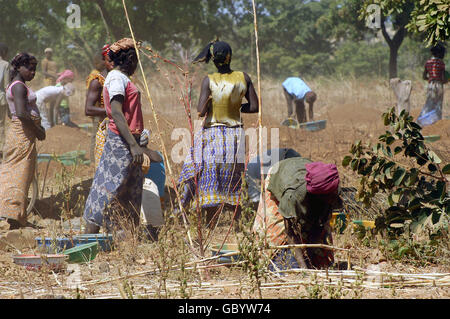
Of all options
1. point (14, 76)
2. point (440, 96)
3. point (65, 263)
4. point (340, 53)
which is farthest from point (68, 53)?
point (65, 263)

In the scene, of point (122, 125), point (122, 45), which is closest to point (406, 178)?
point (122, 125)

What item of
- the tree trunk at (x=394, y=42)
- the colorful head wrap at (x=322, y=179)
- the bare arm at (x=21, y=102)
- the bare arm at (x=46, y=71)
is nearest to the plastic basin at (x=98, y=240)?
the bare arm at (x=21, y=102)

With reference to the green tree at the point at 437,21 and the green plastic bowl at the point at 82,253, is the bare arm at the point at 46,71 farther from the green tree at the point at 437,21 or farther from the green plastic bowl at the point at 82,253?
the green tree at the point at 437,21

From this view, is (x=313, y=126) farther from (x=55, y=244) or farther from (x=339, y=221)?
(x=55, y=244)

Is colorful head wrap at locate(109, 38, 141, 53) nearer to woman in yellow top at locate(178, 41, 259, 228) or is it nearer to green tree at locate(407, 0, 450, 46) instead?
woman in yellow top at locate(178, 41, 259, 228)

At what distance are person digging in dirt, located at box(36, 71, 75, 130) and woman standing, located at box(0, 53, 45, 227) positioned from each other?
549cm

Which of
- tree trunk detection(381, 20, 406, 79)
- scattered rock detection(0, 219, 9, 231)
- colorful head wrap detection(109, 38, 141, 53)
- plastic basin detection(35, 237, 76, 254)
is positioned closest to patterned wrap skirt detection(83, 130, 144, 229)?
plastic basin detection(35, 237, 76, 254)

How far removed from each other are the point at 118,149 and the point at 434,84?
6850 mm

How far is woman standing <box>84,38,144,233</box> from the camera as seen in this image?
468cm

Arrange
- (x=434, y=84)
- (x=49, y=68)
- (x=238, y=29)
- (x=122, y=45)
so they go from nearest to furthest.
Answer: (x=122, y=45)
(x=434, y=84)
(x=49, y=68)
(x=238, y=29)

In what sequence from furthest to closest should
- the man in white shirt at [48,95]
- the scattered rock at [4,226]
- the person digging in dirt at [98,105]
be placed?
the man in white shirt at [48,95] < the scattered rock at [4,226] < the person digging in dirt at [98,105]

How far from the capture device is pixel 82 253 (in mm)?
4258

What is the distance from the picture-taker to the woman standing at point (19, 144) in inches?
216

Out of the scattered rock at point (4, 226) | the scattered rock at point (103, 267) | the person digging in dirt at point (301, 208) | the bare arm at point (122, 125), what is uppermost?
the bare arm at point (122, 125)
